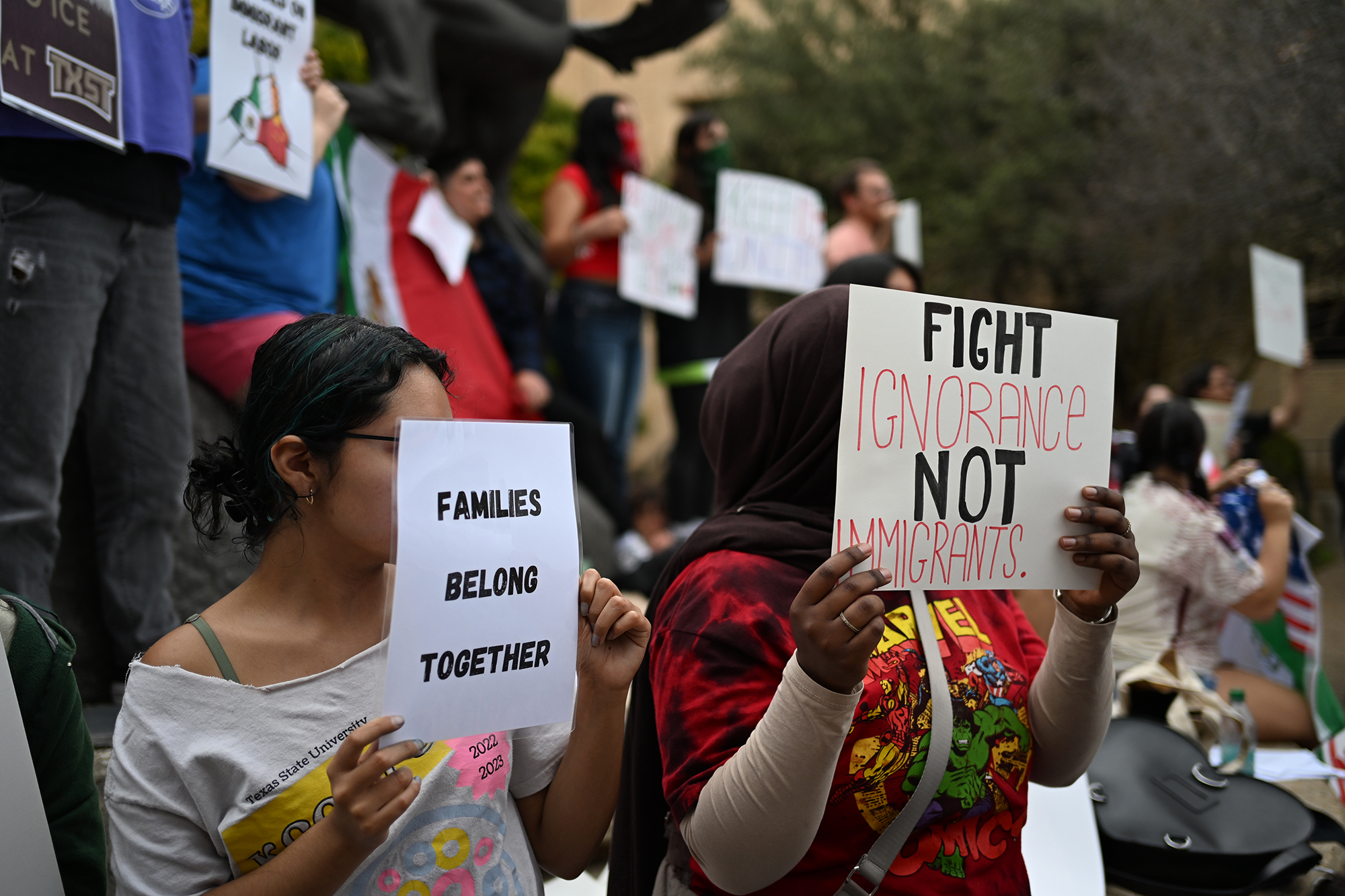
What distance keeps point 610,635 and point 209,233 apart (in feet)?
8.00

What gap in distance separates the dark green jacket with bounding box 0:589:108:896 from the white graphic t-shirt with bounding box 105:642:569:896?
223 mm

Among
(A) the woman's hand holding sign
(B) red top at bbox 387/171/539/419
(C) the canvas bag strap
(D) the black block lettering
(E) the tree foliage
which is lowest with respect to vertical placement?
(C) the canvas bag strap

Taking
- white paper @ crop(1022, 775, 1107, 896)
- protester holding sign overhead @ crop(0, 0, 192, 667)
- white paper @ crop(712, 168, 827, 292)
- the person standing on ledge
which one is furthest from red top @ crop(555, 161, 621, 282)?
white paper @ crop(1022, 775, 1107, 896)

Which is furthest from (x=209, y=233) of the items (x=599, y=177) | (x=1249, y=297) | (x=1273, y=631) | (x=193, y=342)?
(x=1249, y=297)

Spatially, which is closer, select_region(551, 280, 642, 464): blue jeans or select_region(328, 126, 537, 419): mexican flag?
select_region(328, 126, 537, 419): mexican flag

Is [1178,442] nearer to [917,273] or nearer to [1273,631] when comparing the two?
[1273,631]

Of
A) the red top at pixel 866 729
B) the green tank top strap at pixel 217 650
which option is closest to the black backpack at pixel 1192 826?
the red top at pixel 866 729

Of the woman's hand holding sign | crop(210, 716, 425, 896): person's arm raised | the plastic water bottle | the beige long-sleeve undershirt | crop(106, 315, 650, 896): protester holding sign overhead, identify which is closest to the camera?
crop(210, 716, 425, 896): person's arm raised

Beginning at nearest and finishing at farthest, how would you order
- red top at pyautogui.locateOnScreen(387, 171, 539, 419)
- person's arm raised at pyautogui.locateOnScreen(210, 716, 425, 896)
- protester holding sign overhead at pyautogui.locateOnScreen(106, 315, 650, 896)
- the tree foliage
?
1. person's arm raised at pyautogui.locateOnScreen(210, 716, 425, 896)
2. protester holding sign overhead at pyautogui.locateOnScreen(106, 315, 650, 896)
3. red top at pyautogui.locateOnScreen(387, 171, 539, 419)
4. the tree foliage

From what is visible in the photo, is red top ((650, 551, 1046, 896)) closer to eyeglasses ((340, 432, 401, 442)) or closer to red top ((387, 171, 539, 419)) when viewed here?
eyeglasses ((340, 432, 401, 442))

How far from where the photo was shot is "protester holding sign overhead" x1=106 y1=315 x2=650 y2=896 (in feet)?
4.41

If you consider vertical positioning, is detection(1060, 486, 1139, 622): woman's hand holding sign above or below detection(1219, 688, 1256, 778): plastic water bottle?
above

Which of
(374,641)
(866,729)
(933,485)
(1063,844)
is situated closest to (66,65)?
(374,641)

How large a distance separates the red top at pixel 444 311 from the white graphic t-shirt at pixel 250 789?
2849mm
